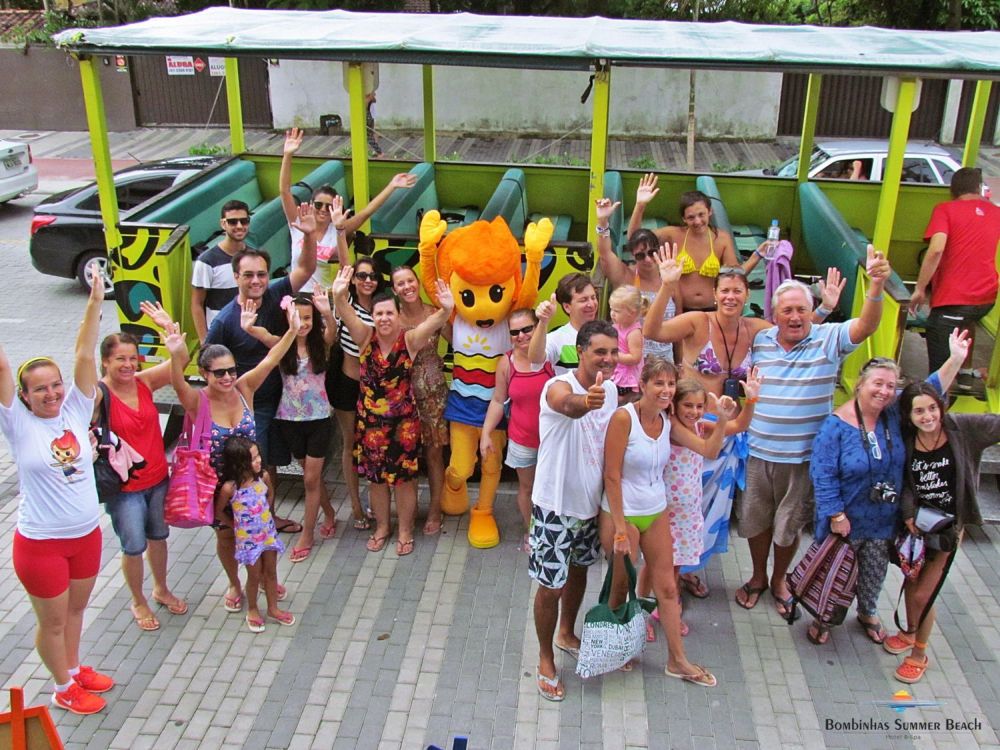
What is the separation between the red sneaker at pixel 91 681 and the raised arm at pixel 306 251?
2279 millimetres

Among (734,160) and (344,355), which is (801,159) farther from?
(734,160)

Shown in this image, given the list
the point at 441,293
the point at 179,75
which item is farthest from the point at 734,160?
the point at 441,293

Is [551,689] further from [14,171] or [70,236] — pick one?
[14,171]

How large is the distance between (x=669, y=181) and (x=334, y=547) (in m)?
4.86

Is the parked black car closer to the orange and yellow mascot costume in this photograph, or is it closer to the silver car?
the orange and yellow mascot costume

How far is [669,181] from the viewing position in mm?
8695

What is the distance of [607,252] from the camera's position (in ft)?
18.8

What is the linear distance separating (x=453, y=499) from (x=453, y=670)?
1.42 meters

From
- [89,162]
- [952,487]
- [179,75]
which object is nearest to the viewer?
[952,487]

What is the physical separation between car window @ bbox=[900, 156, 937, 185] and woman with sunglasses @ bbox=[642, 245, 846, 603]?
608 centimetres

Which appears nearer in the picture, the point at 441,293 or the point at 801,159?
the point at 441,293

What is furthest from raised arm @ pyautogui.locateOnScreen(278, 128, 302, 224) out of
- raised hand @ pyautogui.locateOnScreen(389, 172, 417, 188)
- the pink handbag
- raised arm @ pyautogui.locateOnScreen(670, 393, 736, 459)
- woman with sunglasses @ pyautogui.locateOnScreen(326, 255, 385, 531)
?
raised arm @ pyautogui.locateOnScreen(670, 393, 736, 459)

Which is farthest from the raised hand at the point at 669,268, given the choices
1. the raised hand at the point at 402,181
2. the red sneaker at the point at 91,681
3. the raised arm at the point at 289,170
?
the red sneaker at the point at 91,681

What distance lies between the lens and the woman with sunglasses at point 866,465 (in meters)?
4.30
